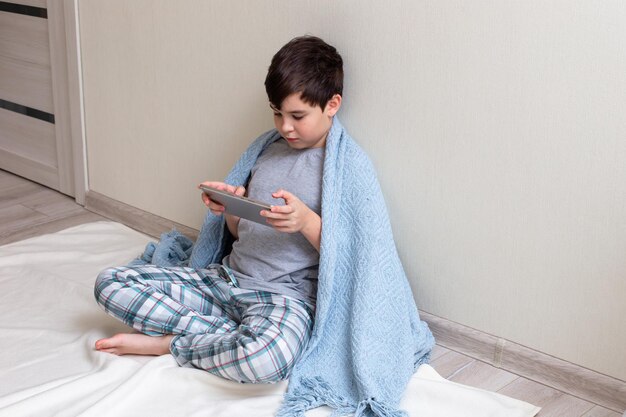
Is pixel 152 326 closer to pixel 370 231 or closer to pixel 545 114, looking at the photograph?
pixel 370 231

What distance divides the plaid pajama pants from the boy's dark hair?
403mm

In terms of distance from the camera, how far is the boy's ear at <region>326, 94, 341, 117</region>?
1.66 metres

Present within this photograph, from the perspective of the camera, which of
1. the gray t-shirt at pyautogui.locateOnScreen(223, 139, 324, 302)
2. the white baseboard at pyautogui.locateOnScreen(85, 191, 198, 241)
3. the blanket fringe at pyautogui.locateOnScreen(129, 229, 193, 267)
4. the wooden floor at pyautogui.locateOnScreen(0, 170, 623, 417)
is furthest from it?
the white baseboard at pyautogui.locateOnScreen(85, 191, 198, 241)

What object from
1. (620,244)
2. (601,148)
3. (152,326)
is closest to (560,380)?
(620,244)

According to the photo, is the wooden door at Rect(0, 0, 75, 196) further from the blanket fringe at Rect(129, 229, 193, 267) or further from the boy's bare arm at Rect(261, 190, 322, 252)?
the boy's bare arm at Rect(261, 190, 322, 252)

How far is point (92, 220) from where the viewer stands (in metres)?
2.45

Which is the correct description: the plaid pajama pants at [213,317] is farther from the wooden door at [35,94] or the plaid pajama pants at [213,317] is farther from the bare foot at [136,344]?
the wooden door at [35,94]

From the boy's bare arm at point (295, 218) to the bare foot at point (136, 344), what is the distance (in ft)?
1.13

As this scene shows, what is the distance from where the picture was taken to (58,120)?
2574 millimetres

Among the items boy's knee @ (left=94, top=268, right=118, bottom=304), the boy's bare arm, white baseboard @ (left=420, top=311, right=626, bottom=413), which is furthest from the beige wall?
boy's knee @ (left=94, top=268, right=118, bottom=304)

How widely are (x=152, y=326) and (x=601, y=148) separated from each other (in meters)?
0.92

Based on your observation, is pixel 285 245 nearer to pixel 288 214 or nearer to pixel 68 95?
pixel 288 214

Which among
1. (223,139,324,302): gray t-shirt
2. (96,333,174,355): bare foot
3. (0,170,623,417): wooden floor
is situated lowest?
(0,170,623,417): wooden floor

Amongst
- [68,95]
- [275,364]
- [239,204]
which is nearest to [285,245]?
[239,204]
